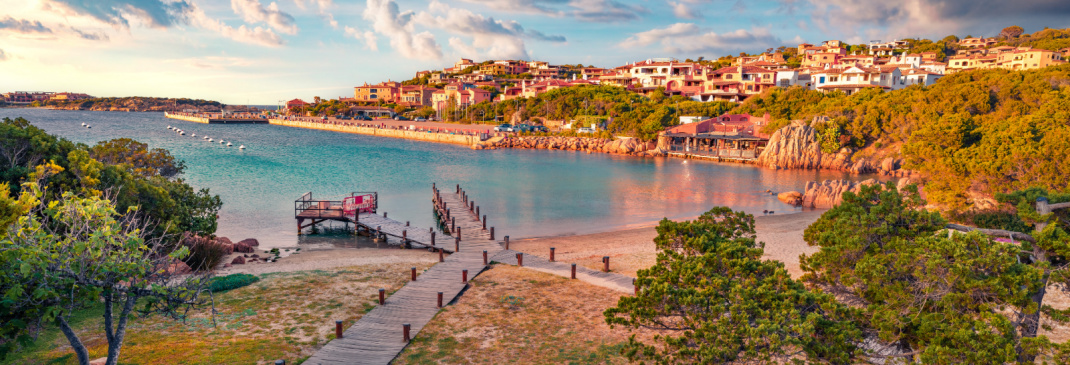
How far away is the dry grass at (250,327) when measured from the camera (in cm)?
1292

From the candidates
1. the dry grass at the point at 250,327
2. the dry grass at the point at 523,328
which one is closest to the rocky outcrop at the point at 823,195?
the dry grass at the point at 523,328

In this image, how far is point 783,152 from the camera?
6956 centimetres

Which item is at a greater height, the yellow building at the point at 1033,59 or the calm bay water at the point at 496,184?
the yellow building at the point at 1033,59

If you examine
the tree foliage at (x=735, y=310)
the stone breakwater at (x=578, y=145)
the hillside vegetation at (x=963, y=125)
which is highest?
the hillside vegetation at (x=963, y=125)

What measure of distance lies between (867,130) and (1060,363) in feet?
233

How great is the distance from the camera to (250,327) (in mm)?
15102

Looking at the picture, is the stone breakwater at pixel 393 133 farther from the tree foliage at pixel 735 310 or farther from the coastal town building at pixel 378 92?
the tree foliage at pixel 735 310

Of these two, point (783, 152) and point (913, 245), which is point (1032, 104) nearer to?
point (783, 152)

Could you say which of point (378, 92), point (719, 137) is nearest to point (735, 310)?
point (719, 137)

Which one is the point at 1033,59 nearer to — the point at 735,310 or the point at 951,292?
the point at 951,292

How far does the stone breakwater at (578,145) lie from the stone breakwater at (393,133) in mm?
4978

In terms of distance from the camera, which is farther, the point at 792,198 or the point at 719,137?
the point at 719,137

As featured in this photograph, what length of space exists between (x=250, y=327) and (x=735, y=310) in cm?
1277

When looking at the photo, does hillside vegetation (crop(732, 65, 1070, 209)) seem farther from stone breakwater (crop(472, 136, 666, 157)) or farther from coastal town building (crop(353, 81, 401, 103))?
coastal town building (crop(353, 81, 401, 103))
